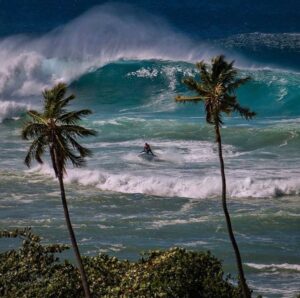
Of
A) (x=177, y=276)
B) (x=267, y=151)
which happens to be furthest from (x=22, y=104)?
(x=177, y=276)

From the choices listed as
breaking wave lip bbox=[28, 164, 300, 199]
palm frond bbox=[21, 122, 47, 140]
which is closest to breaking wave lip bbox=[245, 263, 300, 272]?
breaking wave lip bbox=[28, 164, 300, 199]

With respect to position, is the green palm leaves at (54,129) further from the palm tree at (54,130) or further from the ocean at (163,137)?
the ocean at (163,137)

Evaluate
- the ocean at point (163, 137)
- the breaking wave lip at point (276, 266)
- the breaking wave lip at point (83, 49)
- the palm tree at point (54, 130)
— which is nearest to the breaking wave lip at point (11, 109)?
the ocean at point (163, 137)

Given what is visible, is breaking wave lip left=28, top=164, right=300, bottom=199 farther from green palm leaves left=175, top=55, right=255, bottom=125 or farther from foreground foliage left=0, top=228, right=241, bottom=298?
green palm leaves left=175, top=55, right=255, bottom=125

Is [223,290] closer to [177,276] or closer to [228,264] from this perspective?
[177,276]

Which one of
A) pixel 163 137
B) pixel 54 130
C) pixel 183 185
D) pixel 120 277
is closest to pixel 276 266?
pixel 120 277

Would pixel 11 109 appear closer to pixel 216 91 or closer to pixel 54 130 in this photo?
pixel 216 91
